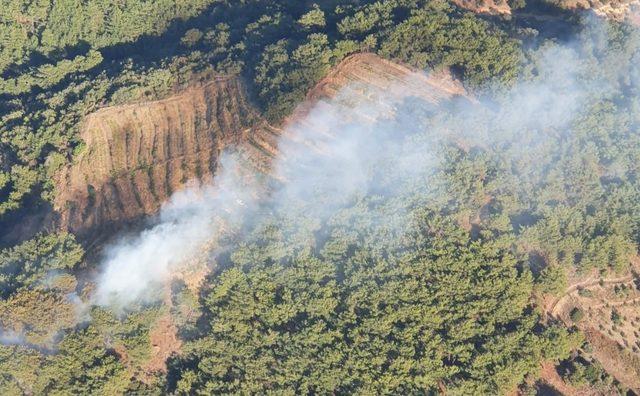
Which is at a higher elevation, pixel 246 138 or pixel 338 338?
pixel 246 138

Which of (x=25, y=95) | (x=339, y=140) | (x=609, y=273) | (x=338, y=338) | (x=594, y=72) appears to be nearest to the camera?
(x=338, y=338)

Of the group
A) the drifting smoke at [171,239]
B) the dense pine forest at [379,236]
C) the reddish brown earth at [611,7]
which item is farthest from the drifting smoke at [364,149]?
the reddish brown earth at [611,7]

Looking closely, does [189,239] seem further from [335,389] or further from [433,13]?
[433,13]

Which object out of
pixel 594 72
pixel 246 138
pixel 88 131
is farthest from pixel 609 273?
pixel 88 131

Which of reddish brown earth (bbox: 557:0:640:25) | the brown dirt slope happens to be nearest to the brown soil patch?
the brown dirt slope

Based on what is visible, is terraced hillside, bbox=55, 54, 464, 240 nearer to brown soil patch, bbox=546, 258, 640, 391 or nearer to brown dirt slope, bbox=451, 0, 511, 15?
brown dirt slope, bbox=451, 0, 511, 15

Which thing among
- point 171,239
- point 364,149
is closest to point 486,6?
point 364,149
